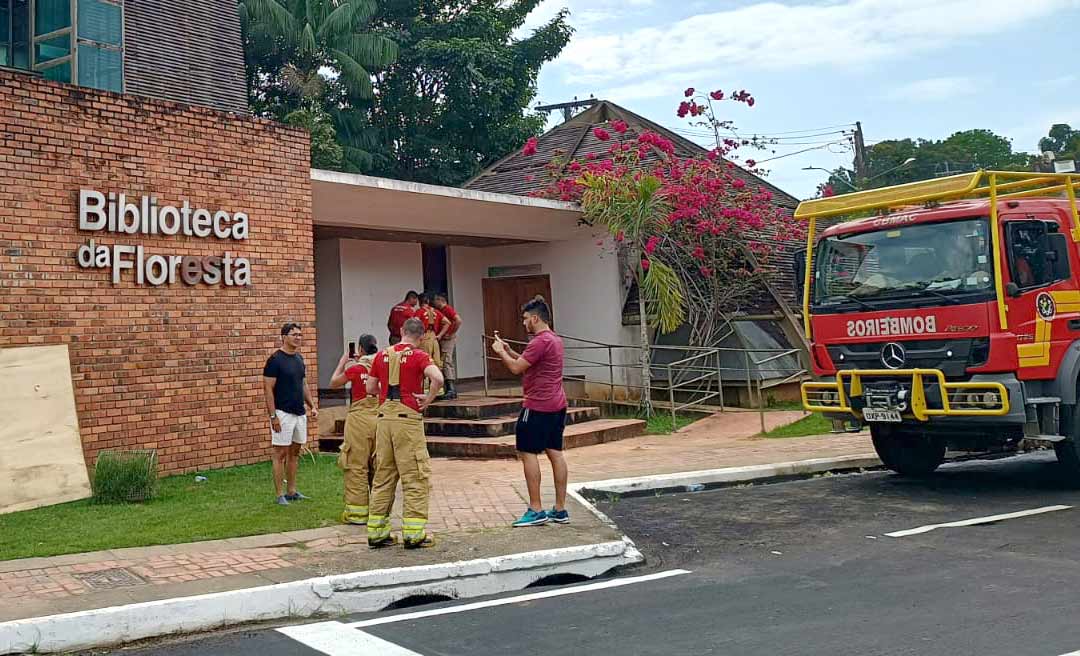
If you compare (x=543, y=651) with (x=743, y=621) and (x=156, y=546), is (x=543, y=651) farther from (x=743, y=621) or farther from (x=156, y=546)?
(x=156, y=546)

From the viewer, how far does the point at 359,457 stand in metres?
8.04

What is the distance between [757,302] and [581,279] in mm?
3154

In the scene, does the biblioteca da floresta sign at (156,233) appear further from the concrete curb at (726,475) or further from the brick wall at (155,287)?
the concrete curb at (726,475)

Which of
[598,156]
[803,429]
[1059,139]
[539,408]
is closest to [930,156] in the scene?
[1059,139]

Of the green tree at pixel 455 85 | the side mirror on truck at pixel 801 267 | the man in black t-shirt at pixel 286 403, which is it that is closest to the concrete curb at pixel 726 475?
the side mirror on truck at pixel 801 267

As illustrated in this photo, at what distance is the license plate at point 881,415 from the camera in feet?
30.5

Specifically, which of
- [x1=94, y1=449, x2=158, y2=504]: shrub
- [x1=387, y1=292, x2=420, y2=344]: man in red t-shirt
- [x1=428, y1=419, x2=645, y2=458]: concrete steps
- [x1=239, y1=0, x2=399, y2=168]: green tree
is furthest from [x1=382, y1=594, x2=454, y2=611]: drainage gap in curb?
[x1=239, y1=0, x2=399, y2=168]: green tree

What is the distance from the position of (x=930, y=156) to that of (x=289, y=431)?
44076 millimetres

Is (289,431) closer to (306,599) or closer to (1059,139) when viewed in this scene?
(306,599)

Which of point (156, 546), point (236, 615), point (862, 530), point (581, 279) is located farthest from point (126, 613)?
point (581, 279)

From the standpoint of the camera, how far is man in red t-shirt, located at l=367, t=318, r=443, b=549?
7.25m

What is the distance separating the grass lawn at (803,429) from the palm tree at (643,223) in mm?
2241

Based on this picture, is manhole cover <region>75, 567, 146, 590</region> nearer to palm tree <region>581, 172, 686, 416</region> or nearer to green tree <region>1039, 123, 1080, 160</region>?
palm tree <region>581, 172, 686, 416</region>

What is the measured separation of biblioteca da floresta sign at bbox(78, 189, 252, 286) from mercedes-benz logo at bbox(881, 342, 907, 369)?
692 cm
